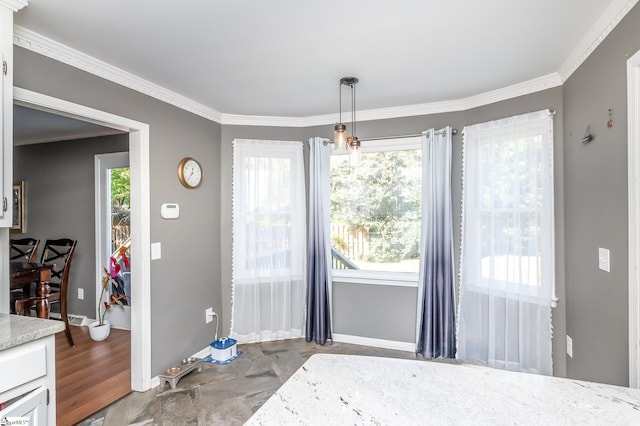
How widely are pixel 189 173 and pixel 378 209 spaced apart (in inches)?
75.7

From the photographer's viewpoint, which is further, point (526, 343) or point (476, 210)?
point (476, 210)

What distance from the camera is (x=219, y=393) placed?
8.80 ft

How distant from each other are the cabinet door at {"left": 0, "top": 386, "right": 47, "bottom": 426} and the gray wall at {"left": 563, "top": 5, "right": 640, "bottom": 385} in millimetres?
2633

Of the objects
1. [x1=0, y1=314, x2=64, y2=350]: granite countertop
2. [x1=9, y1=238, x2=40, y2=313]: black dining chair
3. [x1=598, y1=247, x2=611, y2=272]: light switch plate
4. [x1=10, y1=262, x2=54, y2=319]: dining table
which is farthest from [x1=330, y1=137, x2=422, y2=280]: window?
[x1=9, y1=238, x2=40, y2=313]: black dining chair

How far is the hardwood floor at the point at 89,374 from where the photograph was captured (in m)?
2.49

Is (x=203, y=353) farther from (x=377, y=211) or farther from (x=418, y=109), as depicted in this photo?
(x=418, y=109)

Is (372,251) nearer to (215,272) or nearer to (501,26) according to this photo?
(215,272)

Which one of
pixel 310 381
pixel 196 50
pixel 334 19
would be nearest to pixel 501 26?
pixel 334 19

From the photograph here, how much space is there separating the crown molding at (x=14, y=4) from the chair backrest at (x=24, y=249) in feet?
11.5

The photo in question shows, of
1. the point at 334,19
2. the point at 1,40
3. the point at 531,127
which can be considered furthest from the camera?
the point at 531,127

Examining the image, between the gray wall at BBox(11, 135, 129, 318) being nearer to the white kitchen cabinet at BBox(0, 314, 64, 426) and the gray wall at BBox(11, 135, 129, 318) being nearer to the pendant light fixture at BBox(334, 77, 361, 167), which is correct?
the pendant light fixture at BBox(334, 77, 361, 167)

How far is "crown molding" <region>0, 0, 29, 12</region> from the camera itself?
164 cm

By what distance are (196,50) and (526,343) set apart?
326 cm

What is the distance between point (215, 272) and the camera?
3.56 metres
